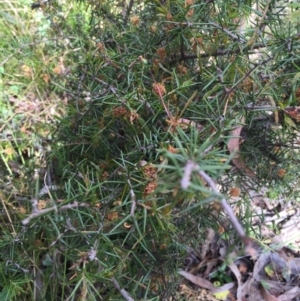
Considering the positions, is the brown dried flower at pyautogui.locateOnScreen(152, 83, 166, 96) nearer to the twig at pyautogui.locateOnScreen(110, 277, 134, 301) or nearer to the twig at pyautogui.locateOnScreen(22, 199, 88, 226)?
the twig at pyautogui.locateOnScreen(22, 199, 88, 226)

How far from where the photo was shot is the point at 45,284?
1.01 m

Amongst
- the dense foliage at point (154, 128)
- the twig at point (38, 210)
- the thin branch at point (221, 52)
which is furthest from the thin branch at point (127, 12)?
the twig at point (38, 210)

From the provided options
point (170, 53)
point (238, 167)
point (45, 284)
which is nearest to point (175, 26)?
point (170, 53)

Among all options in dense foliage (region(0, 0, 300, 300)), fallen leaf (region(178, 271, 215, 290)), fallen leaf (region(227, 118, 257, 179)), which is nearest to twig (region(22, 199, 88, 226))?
dense foliage (region(0, 0, 300, 300))

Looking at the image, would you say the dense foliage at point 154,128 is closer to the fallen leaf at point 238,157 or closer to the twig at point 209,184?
the fallen leaf at point 238,157

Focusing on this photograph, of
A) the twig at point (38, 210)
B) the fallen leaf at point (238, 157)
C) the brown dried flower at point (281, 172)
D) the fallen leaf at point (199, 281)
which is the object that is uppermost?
the twig at point (38, 210)

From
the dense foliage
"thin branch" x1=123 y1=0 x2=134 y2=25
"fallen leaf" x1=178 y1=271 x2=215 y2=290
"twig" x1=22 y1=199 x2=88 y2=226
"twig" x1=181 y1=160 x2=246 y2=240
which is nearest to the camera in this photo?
"twig" x1=181 y1=160 x2=246 y2=240

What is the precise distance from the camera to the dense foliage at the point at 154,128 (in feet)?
2.29

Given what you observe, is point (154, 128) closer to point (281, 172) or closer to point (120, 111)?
point (120, 111)

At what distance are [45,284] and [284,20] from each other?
807 millimetres

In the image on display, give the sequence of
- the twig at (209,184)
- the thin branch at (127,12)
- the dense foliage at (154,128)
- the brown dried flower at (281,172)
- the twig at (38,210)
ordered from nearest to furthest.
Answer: the twig at (209,184) → the twig at (38,210) → the dense foliage at (154,128) → the brown dried flower at (281,172) → the thin branch at (127,12)

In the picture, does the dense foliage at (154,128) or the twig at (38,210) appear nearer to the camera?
the twig at (38,210)

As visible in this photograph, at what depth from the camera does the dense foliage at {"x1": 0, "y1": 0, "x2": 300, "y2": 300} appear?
698mm

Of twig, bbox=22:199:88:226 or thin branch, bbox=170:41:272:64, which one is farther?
thin branch, bbox=170:41:272:64
